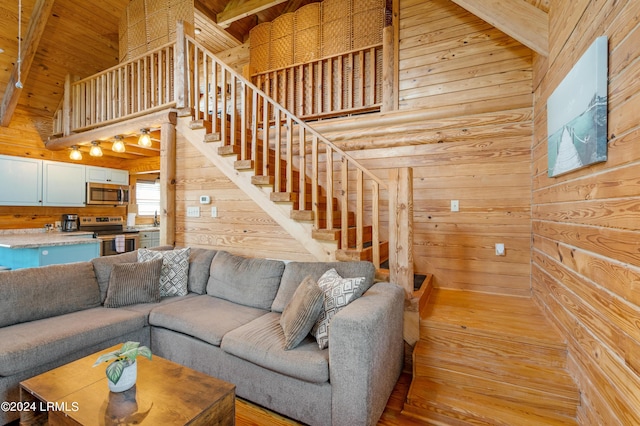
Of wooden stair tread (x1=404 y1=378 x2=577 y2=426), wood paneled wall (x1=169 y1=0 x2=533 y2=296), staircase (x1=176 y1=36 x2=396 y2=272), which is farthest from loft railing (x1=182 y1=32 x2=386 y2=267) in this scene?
wooden stair tread (x1=404 y1=378 x2=577 y2=426)

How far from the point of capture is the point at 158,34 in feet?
14.5

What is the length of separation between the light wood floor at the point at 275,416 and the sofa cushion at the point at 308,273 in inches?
28.3

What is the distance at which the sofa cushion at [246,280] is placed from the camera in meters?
2.64

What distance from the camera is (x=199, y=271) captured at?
3057mm

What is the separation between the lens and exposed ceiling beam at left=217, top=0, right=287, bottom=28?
4.14 meters

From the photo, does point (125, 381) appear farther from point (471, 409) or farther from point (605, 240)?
point (605, 240)

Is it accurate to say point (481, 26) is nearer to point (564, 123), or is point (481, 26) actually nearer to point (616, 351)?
point (564, 123)

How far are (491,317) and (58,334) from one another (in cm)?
304

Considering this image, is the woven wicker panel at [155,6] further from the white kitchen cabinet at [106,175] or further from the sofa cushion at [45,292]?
the sofa cushion at [45,292]

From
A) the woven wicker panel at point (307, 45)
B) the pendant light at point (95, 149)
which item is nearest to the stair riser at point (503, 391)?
the woven wicker panel at point (307, 45)

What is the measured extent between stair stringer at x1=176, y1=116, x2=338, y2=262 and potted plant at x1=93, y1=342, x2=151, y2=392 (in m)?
1.68

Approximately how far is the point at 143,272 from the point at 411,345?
237cm

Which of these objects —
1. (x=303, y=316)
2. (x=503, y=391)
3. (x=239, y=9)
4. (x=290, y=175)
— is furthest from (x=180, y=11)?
(x=503, y=391)

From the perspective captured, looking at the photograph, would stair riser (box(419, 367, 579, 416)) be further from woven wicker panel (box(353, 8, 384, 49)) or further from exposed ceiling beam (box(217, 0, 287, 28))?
exposed ceiling beam (box(217, 0, 287, 28))
